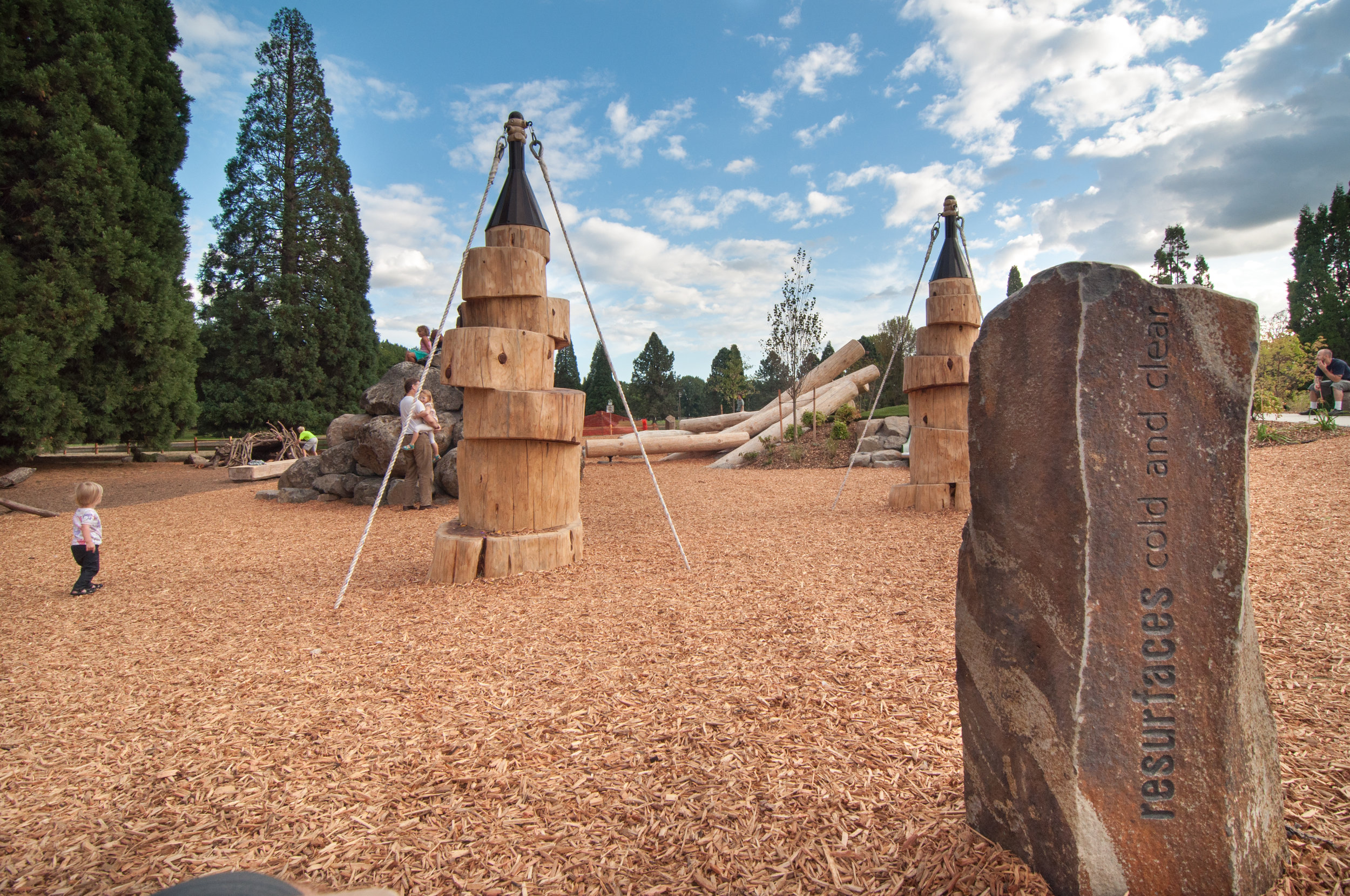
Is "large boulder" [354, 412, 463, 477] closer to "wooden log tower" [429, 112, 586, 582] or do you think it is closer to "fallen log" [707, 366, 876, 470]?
"wooden log tower" [429, 112, 586, 582]

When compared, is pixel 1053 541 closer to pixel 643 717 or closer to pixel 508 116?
pixel 643 717

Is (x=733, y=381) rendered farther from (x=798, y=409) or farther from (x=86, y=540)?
(x=86, y=540)

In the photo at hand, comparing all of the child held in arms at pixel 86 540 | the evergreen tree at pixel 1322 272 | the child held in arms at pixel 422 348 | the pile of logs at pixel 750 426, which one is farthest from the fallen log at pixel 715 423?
the evergreen tree at pixel 1322 272

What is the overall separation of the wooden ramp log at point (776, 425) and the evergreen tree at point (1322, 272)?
25369mm

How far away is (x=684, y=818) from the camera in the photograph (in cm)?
225

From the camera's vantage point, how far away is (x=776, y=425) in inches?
706

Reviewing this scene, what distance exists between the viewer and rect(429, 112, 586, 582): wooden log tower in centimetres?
528

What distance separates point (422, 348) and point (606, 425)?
12.8 meters

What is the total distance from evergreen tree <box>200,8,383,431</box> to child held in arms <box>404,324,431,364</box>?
12.3 m

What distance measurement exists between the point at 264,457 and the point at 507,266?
50.7ft

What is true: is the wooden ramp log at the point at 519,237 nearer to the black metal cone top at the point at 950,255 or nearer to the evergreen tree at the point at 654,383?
the black metal cone top at the point at 950,255

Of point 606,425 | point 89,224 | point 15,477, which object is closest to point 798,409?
point 606,425

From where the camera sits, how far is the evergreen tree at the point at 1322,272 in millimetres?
29812

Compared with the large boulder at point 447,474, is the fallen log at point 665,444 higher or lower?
higher
